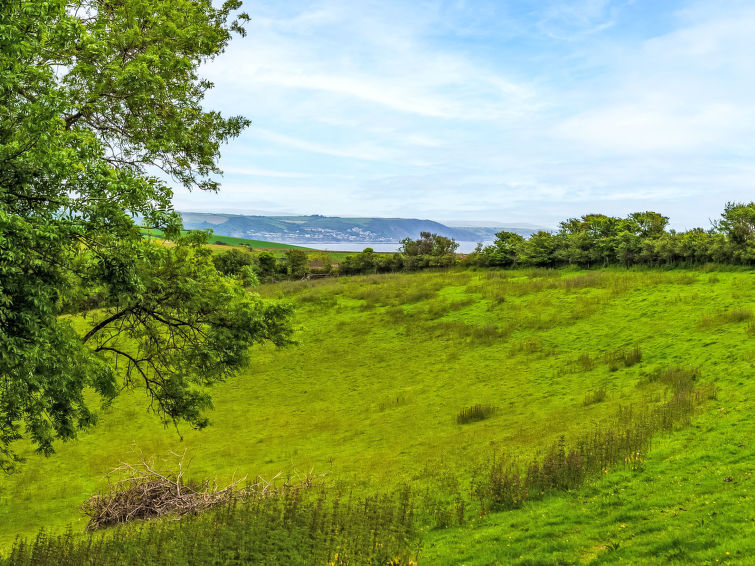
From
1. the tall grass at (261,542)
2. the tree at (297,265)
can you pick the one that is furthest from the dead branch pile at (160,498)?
the tree at (297,265)

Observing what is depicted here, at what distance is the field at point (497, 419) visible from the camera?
959 centimetres

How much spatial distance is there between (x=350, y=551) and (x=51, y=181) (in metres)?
8.70

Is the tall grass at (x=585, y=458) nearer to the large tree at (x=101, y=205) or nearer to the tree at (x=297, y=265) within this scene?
the large tree at (x=101, y=205)

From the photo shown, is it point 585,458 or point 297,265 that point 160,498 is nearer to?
point 585,458

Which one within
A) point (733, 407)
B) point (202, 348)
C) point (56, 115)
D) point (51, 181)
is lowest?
point (733, 407)

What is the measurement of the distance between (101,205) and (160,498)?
10.4 metres

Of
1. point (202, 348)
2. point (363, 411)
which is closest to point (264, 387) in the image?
point (363, 411)

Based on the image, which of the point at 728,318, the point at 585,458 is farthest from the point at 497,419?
the point at 728,318

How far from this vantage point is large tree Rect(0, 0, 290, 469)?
298 inches

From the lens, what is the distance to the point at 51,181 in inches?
310

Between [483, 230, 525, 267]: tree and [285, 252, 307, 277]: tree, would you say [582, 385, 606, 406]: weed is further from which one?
[285, 252, 307, 277]: tree

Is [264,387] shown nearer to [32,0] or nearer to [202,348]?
[202,348]

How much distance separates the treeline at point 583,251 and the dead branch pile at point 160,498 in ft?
20.9

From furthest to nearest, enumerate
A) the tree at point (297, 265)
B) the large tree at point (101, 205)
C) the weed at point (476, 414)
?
the tree at point (297, 265) < the weed at point (476, 414) < the large tree at point (101, 205)
